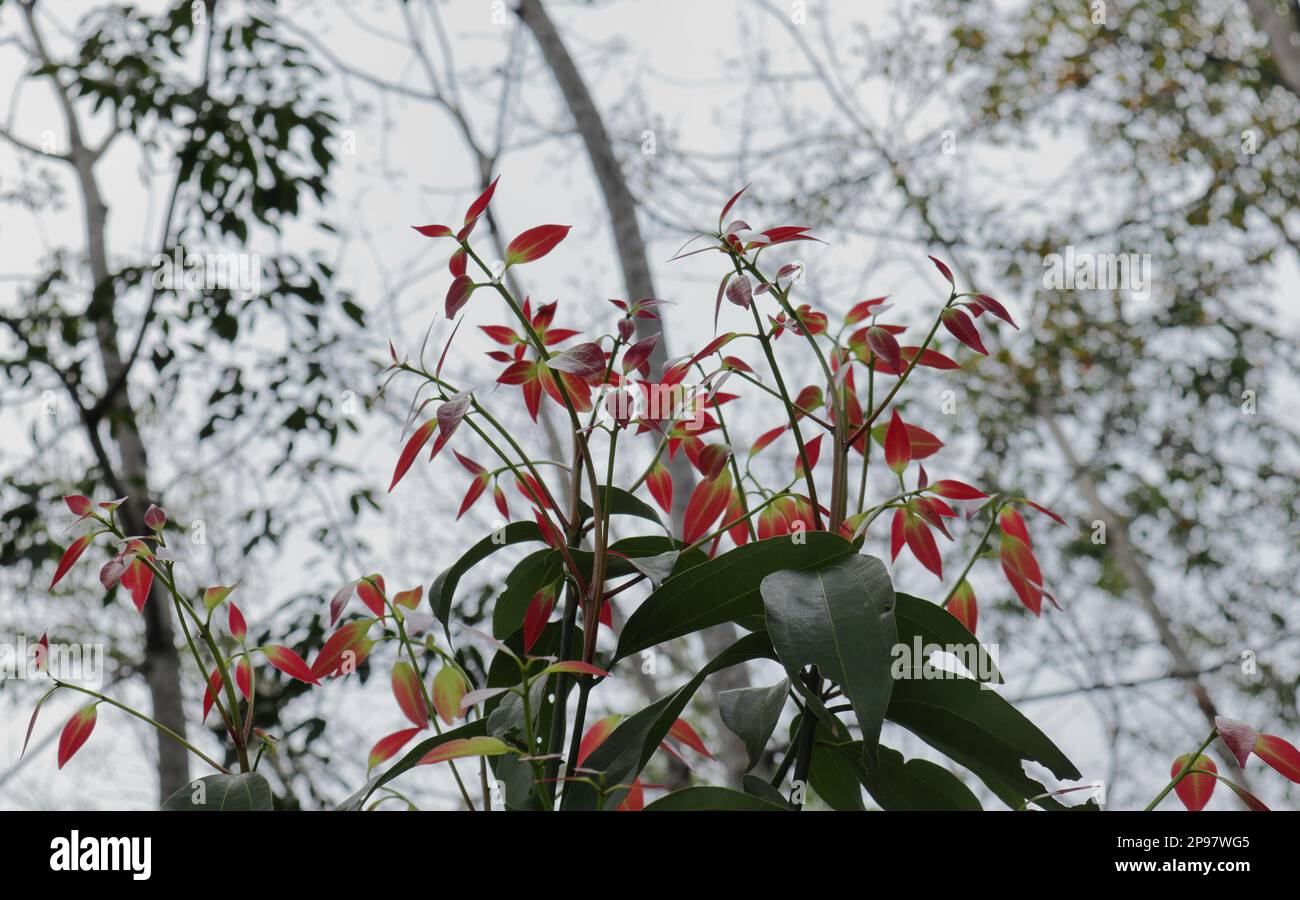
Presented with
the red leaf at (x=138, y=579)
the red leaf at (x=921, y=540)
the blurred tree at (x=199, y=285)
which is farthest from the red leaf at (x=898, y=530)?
the blurred tree at (x=199, y=285)

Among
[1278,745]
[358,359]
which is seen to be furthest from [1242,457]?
[1278,745]

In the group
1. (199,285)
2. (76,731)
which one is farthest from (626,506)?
(199,285)

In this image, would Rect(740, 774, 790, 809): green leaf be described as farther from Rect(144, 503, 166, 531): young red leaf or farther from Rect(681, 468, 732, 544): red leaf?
Rect(144, 503, 166, 531): young red leaf

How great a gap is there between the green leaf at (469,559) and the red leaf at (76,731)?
0.14 meters

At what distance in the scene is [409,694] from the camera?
496mm

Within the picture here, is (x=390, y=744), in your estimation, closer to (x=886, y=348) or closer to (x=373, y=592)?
(x=373, y=592)

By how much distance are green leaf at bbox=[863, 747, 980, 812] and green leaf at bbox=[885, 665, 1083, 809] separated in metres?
0.02

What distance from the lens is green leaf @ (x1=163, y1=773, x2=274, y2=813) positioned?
0.39m
